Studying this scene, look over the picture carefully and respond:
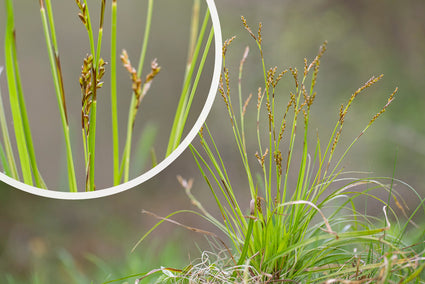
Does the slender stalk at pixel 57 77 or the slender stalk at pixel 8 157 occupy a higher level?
the slender stalk at pixel 57 77

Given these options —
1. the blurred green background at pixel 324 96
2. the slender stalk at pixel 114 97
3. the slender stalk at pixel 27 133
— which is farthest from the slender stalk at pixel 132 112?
the blurred green background at pixel 324 96

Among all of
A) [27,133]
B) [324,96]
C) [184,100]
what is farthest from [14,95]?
[324,96]

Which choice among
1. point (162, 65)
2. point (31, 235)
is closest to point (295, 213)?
point (162, 65)

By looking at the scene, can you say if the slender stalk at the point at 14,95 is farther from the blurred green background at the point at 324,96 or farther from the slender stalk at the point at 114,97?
the blurred green background at the point at 324,96

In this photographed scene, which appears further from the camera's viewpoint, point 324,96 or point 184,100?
point 324,96

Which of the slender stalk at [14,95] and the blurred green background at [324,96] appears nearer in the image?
the slender stalk at [14,95]

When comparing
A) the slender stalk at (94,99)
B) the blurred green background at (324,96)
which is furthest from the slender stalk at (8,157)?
the blurred green background at (324,96)

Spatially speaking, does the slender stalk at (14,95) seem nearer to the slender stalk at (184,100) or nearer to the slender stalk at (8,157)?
the slender stalk at (8,157)

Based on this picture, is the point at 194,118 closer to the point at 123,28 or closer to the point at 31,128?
the point at 123,28

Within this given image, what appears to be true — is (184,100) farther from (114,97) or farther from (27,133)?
(27,133)

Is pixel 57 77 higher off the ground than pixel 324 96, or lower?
higher

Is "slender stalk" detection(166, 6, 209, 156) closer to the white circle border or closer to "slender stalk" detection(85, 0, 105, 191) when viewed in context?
the white circle border
